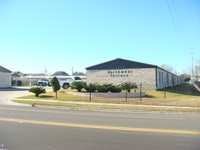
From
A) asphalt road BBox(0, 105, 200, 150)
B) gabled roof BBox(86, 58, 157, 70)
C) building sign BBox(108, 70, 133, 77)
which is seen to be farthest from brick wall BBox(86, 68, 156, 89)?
asphalt road BBox(0, 105, 200, 150)

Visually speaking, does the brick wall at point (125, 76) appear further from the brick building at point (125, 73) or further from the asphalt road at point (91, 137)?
the asphalt road at point (91, 137)

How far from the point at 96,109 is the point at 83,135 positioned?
10.9 metres

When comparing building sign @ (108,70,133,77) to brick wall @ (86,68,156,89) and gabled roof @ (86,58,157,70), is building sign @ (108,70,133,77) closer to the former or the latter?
brick wall @ (86,68,156,89)

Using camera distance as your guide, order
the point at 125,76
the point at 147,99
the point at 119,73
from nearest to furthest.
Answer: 1. the point at 147,99
2. the point at 125,76
3. the point at 119,73

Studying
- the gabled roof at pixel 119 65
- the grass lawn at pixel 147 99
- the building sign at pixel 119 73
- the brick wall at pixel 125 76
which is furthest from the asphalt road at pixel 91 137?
the building sign at pixel 119 73

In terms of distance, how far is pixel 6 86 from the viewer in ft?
172

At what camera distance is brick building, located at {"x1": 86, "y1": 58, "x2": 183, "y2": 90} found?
3934cm

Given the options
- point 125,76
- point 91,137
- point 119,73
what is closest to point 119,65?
point 119,73

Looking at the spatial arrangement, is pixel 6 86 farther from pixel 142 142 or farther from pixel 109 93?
pixel 142 142

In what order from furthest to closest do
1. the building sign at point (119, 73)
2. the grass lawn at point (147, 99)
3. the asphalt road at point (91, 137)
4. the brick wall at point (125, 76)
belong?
the building sign at point (119, 73) < the brick wall at point (125, 76) < the grass lawn at point (147, 99) < the asphalt road at point (91, 137)

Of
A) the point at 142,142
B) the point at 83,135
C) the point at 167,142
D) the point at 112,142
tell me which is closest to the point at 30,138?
the point at 83,135

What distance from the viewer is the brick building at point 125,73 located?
3934 centimetres

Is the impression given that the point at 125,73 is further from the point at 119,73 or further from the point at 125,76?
the point at 119,73

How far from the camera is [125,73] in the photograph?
135ft
